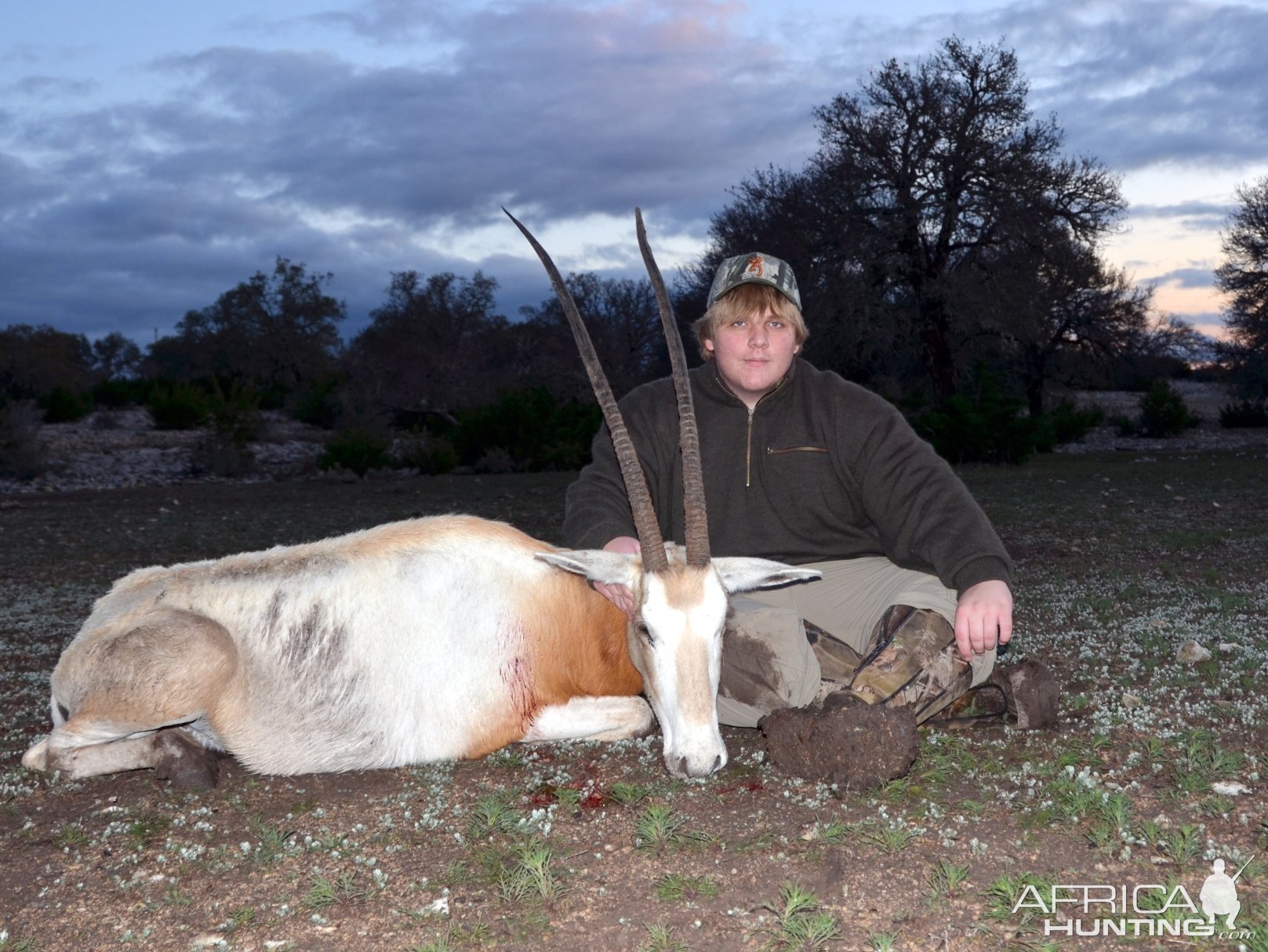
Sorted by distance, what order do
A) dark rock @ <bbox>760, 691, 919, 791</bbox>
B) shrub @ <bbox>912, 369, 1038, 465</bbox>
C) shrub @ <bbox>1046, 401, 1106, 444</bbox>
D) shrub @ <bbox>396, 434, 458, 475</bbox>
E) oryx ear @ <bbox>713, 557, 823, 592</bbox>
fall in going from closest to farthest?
dark rock @ <bbox>760, 691, 919, 791</bbox>, oryx ear @ <bbox>713, 557, 823, 592</bbox>, shrub @ <bbox>912, 369, 1038, 465</bbox>, shrub @ <bbox>396, 434, 458, 475</bbox>, shrub @ <bbox>1046, 401, 1106, 444</bbox>

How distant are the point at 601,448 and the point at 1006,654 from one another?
236cm

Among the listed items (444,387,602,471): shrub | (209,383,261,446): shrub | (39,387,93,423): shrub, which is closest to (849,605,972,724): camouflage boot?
(444,387,602,471): shrub

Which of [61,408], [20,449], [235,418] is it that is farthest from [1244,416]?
[61,408]

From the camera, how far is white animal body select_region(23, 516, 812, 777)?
4.19 metres

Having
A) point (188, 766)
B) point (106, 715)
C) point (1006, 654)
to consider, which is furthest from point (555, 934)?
point (1006, 654)

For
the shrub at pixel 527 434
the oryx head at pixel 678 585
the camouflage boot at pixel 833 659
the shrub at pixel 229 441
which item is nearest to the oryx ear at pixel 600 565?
the oryx head at pixel 678 585

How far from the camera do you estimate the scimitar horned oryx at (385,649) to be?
416 cm

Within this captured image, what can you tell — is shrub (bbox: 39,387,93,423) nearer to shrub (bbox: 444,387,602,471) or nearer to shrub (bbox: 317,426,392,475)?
shrub (bbox: 317,426,392,475)

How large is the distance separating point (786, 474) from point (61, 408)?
97.1 feet

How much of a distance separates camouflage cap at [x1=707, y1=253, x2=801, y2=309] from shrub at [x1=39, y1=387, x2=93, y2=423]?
2868 cm

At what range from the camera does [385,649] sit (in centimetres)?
436

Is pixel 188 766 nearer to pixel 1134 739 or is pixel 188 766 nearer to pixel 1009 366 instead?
pixel 1134 739

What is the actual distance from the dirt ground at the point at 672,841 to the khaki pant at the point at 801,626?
0.21m

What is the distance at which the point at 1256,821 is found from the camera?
134 inches
